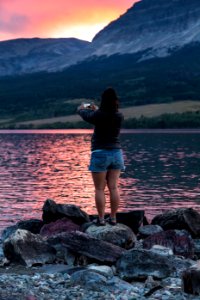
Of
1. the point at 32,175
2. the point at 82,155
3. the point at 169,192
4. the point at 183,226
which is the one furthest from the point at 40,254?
the point at 82,155

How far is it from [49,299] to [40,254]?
3.55 m

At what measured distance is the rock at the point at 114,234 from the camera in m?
15.7

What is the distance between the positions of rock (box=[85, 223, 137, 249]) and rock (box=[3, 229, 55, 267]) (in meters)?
1.41

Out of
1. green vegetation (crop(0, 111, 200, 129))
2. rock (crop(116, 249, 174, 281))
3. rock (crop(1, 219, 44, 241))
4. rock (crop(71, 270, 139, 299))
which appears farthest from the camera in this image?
green vegetation (crop(0, 111, 200, 129))

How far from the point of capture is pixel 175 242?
16156 mm

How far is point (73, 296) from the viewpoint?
37.9 feet

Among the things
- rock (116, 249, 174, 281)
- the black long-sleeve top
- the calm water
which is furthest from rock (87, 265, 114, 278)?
the calm water

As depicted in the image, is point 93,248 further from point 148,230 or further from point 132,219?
point 132,219

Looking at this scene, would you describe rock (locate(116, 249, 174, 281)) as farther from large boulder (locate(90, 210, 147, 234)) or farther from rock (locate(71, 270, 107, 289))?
large boulder (locate(90, 210, 147, 234))

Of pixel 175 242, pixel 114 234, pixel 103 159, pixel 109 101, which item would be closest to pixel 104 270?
pixel 114 234

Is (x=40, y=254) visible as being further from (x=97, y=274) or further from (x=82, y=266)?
(x=97, y=274)

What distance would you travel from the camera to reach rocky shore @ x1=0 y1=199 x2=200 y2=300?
39.0 ft

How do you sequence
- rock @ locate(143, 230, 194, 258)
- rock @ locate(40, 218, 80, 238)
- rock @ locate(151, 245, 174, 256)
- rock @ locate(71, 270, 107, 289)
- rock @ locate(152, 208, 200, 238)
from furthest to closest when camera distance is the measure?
rock @ locate(152, 208, 200, 238)
rock @ locate(40, 218, 80, 238)
rock @ locate(143, 230, 194, 258)
rock @ locate(151, 245, 174, 256)
rock @ locate(71, 270, 107, 289)

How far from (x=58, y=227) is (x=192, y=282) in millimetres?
6859
